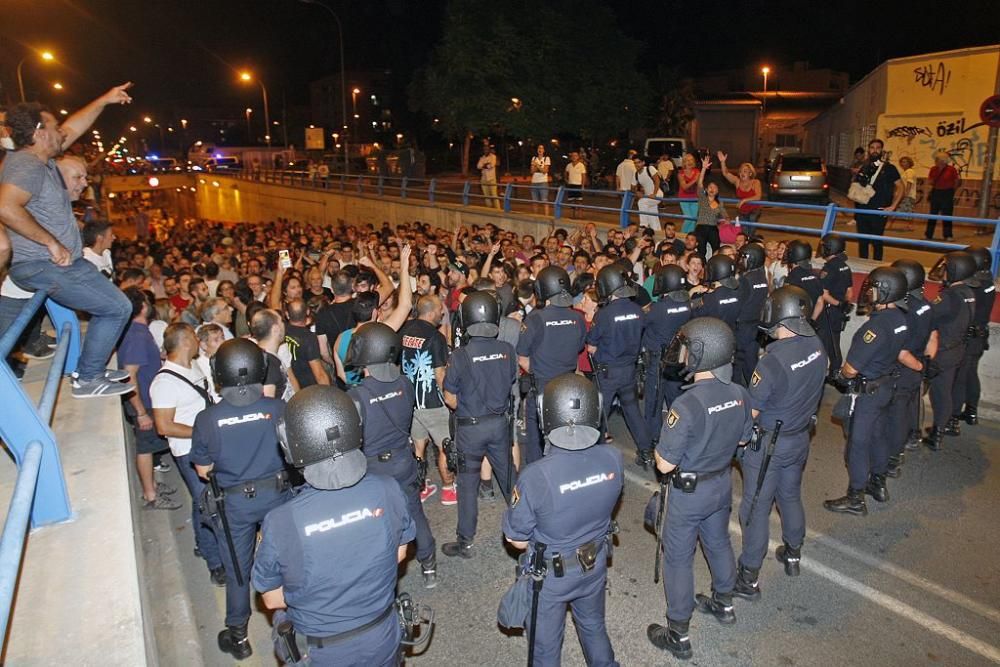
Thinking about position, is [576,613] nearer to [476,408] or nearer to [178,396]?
[476,408]

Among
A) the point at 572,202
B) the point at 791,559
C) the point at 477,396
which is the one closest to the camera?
the point at 791,559

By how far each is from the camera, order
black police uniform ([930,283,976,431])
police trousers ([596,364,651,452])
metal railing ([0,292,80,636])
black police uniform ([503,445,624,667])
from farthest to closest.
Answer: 1. police trousers ([596,364,651,452])
2. black police uniform ([930,283,976,431])
3. black police uniform ([503,445,624,667])
4. metal railing ([0,292,80,636])

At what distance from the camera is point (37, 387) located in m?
5.62

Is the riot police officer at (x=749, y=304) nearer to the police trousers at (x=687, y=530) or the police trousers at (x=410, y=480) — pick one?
the police trousers at (x=687, y=530)

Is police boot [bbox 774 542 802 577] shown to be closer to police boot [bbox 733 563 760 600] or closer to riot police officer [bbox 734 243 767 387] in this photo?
police boot [bbox 733 563 760 600]

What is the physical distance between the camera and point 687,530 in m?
4.40

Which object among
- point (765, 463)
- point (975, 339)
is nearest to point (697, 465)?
point (765, 463)

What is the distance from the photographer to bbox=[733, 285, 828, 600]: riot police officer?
16.0 ft

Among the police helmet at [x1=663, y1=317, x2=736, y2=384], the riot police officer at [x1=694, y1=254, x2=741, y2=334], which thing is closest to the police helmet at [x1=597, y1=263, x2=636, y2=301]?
the riot police officer at [x1=694, y1=254, x2=741, y2=334]

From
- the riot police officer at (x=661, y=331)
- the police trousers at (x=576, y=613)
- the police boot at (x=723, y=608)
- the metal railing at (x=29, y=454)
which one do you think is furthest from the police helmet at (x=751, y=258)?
the metal railing at (x=29, y=454)

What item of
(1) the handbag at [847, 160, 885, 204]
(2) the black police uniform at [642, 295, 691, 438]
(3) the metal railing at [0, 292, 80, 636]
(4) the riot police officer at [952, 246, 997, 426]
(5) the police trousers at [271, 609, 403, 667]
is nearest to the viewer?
(3) the metal railing at [0, 292, 80, 636]

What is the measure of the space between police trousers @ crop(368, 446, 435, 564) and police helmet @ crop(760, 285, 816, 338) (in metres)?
2.89

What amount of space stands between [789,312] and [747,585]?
2.03 metres

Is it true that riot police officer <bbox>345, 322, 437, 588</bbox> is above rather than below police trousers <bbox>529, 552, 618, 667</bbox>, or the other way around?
above
